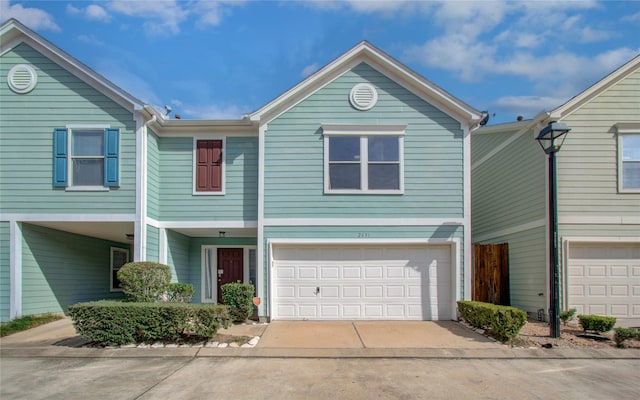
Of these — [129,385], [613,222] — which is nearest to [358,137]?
[613,222]

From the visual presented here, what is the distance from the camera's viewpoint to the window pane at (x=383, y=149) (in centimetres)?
1161

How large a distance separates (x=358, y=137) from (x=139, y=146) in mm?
5561

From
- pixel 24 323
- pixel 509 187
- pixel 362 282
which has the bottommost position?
pixel 24 323

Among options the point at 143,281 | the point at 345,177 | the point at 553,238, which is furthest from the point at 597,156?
the point at 143,281

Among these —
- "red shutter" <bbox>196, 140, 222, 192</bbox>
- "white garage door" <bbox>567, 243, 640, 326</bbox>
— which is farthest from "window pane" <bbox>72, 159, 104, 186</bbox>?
"white garage door" <bbox>567, 243, 640, 326</bbox>

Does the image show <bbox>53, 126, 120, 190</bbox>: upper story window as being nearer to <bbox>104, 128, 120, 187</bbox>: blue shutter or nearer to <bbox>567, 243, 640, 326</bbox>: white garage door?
<bbox>104, 128, 120, 187</bbox>: blue shutter

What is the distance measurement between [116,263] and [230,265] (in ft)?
13.8

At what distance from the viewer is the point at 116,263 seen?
582 inches

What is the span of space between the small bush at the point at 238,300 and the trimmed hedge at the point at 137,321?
6.77 ft

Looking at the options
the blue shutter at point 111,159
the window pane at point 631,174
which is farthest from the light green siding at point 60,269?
the window pane at point 631,174

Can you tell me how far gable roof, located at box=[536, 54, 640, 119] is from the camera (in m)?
11.3

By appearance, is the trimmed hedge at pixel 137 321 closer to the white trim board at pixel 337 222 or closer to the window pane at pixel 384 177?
the white trim board at pixel 337 222

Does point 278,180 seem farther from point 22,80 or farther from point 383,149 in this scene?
point 22,80

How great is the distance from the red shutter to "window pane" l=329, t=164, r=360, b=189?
3055mm
